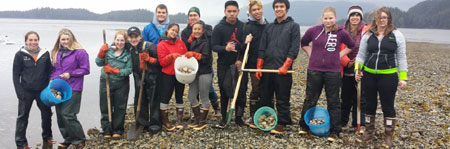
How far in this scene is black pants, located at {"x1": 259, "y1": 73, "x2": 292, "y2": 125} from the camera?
5273mm

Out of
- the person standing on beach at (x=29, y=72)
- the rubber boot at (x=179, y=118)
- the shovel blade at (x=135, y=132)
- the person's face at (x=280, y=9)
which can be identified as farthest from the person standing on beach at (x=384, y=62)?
the person standing on beach at (x=29, y=72)

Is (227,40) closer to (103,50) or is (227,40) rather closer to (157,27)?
(157,27)

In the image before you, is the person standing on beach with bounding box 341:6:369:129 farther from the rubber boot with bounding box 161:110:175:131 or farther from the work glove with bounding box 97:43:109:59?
the work glove with bounding box 97:43:109:59

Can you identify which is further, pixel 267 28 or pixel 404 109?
pixel 404 109

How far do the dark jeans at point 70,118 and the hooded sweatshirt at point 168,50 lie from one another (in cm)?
146

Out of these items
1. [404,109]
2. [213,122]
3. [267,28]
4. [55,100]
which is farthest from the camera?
[404,109]

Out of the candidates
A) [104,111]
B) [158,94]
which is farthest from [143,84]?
[104,111]

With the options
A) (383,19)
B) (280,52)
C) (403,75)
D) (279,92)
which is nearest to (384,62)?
(403,75)

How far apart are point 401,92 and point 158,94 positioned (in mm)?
8433

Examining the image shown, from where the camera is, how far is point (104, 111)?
5.29m

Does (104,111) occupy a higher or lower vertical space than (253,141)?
higher

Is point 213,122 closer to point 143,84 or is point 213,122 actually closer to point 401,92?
point 143,84

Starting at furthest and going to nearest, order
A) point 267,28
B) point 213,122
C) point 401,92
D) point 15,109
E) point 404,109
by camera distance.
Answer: point 401,92 < point 15,109 < point 404,109 < point 213,122 < point 267,28

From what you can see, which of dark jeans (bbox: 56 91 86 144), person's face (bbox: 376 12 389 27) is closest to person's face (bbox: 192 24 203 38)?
dark jeans (bbox: 56 91 86 144)
